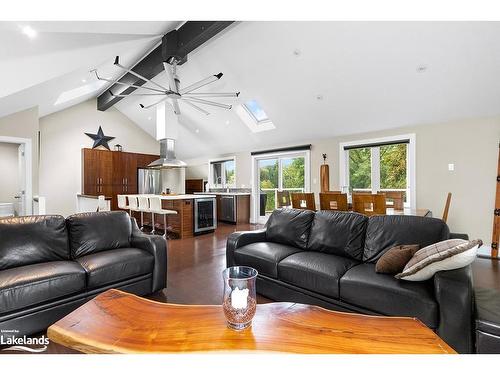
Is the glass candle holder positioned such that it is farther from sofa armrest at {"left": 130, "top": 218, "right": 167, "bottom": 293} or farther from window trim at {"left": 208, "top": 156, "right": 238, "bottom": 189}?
window trim at {"left": 208, "top": 156, "right": 238, "bottom": 189}

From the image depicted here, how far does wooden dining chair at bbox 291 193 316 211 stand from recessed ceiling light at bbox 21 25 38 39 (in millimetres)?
4166

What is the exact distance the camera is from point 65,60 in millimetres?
3604

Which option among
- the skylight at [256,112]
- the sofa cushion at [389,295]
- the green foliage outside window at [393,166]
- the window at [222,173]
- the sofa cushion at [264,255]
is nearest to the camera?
the sofa cushion at [389,295]

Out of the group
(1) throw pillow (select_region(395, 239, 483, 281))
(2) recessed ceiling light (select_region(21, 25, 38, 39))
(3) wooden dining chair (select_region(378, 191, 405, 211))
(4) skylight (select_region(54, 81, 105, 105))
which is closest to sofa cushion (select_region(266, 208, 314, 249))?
(1) throw pillow (select_region(395, 239, 483, 281))

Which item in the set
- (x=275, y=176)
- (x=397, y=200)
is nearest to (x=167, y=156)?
(x=275, y=176)

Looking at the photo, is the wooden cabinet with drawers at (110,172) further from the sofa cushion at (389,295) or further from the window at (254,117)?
the sofa cushion at (389,295)

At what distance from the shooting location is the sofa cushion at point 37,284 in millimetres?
1717

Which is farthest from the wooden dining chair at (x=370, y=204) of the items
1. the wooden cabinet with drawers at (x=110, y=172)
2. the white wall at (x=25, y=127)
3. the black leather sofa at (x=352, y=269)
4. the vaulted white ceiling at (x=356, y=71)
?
the wooden cabinet with drawers at (x=110, y=172)

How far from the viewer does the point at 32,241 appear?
7.41 feet

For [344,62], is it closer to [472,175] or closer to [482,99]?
[482,99]

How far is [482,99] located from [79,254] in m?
5.70

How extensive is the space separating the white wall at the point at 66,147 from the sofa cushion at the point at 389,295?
26.2ft

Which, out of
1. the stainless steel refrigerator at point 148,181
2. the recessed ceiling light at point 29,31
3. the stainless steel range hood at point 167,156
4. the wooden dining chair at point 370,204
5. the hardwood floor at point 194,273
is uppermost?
the recessed ceiling light at point 29,31

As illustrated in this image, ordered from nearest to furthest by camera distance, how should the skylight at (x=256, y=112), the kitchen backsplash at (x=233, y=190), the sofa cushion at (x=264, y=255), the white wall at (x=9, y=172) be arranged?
the sofa cushion at (x=264, y=255), the white wall at (x=9, y=172), the skylight at (x=256, y=112), the kitchen backsplash at (x=233, y=190)
